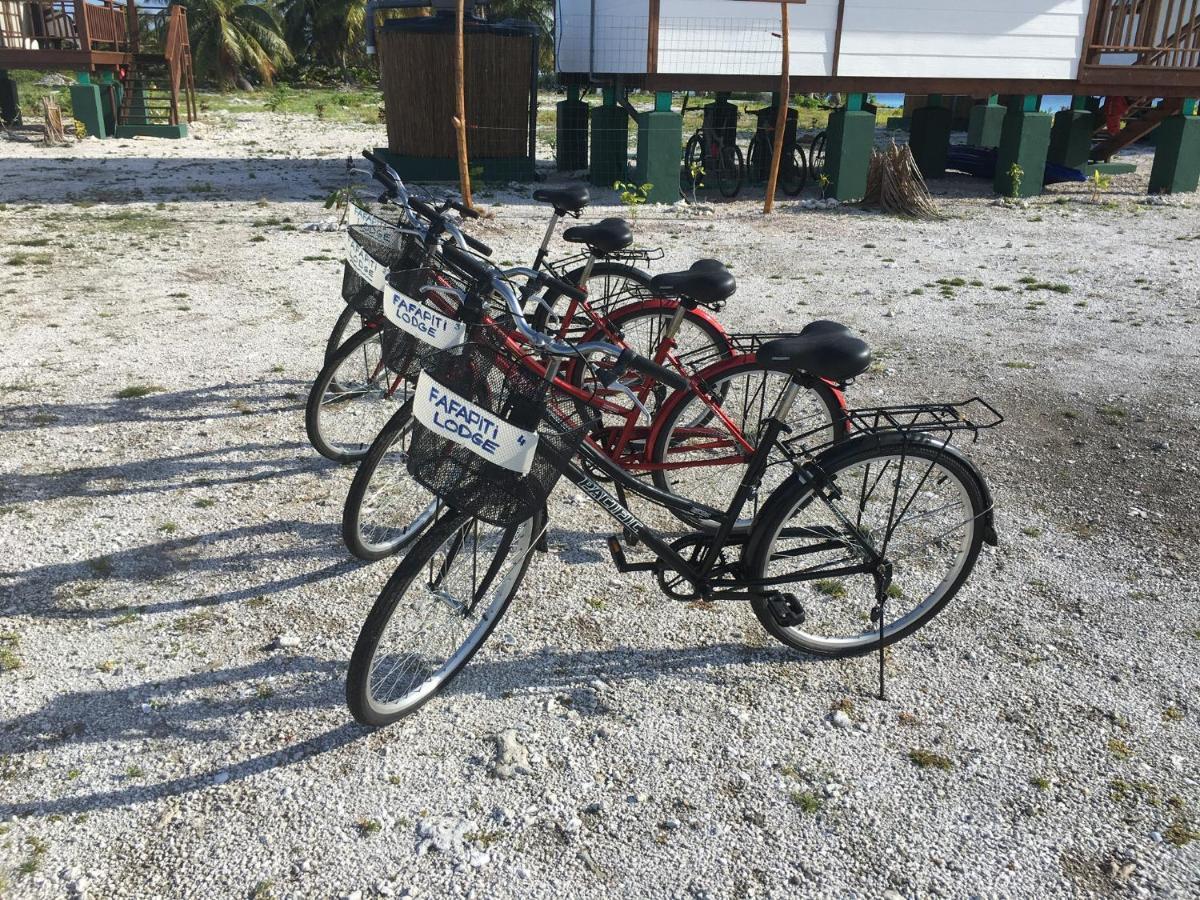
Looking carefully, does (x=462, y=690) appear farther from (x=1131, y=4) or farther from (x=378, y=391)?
(x=1131, y=4)

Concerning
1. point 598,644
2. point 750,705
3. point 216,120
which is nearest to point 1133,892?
point 750,705

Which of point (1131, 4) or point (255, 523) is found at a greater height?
point (1131, 4)

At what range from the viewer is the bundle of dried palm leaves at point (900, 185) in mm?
12102

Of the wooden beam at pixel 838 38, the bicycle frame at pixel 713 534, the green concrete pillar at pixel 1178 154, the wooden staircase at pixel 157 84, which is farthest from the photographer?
the wooden staircase at pixel 157 84

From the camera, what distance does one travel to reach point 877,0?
41.3ft

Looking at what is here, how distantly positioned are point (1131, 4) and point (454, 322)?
15263mm

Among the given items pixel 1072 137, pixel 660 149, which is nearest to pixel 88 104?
pixel 660 149

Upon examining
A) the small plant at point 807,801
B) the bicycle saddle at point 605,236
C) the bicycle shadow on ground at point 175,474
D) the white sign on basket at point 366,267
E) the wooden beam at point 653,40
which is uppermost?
the wooden beam at point 653,40

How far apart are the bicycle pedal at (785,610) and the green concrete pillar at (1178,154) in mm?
13641

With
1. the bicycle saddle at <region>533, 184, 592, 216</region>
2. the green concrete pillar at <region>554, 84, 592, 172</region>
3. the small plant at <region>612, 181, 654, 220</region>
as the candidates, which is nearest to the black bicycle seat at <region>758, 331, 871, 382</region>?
the bicycle saddle at <region>533, 184, 592, 216</region>

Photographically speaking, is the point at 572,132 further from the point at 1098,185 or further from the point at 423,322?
the point at 423,322

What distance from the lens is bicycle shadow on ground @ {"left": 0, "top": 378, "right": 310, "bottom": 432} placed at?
507cm

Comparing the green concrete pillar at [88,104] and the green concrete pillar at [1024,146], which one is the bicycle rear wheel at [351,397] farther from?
the green concrete pillar at [88,104]

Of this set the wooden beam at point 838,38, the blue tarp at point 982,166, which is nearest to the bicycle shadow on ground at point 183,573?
the wooden beam at point 838,38
